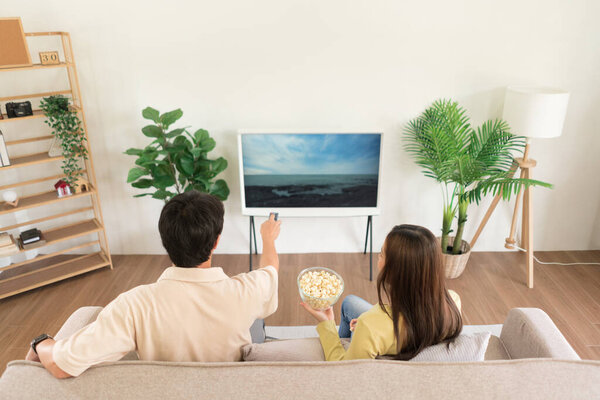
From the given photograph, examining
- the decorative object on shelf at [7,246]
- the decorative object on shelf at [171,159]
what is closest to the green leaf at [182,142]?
the decorative object on shelf at [171,159]

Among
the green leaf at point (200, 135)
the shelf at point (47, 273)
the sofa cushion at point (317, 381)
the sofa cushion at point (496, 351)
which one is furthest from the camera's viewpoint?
the shelf at point (47, 273)

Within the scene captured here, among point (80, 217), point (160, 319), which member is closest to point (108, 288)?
point (80, 217)

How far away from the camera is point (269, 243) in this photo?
1.77 meters

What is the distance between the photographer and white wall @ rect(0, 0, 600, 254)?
3.09m

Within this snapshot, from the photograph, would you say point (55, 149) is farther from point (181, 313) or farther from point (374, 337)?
point (374, 337)

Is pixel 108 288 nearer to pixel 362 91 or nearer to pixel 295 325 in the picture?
pixel 295 325

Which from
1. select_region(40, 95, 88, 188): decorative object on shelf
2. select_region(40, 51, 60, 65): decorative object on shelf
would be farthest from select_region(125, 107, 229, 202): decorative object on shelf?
select_region(40, 51, 60, 65): decorative object on shelf

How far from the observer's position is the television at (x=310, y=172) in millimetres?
3217

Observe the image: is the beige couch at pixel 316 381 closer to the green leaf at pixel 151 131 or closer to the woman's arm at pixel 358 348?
the woman's arm at pixel 358 348

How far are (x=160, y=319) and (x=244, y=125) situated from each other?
2.22 metres

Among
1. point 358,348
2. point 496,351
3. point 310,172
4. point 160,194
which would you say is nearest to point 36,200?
point 160,194

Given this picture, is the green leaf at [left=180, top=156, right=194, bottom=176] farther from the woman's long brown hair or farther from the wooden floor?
the woman's long brown hair

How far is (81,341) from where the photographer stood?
1.28 meters

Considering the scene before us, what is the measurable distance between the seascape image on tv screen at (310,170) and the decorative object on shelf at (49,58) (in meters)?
1.33
